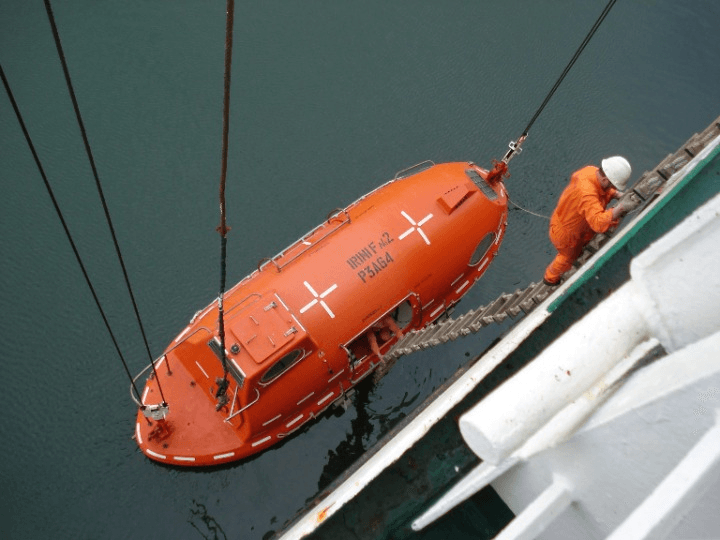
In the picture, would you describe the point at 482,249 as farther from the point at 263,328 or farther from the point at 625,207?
the point at 263,328

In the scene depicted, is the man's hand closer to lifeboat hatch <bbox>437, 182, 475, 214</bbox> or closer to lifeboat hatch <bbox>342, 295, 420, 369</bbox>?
lifeboat hatch <bbox>437, 182, 475, 214</bbox>

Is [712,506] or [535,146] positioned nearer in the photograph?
[712,506]

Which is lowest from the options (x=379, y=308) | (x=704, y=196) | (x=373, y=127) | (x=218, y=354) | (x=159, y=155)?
(x=704, y=196)

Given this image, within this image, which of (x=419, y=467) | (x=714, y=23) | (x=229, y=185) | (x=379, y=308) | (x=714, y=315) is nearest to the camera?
(x=714, y=315)

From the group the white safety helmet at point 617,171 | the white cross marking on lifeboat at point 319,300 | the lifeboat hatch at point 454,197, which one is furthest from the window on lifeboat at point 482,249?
the white cross marking on lifeboat at point 319,300

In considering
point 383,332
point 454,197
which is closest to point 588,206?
point 454,197

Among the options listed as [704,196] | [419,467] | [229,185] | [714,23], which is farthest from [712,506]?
[714,23]

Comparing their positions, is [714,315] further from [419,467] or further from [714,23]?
[714,23]
